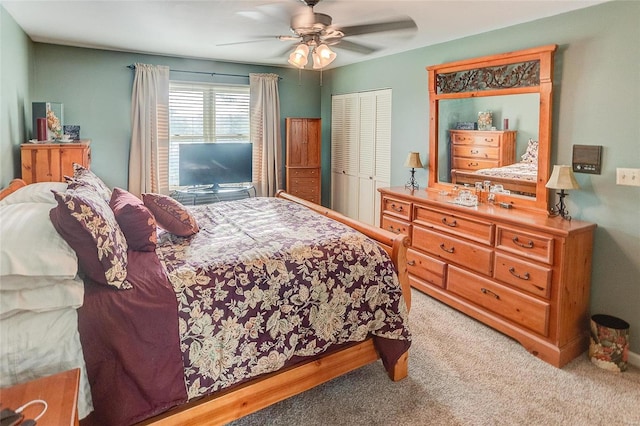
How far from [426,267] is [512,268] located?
2.89 feet

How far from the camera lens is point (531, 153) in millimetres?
3150

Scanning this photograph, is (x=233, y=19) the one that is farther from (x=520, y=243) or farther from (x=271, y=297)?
(x=520, y=243)

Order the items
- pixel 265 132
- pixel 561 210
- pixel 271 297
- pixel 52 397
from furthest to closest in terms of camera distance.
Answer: pixel 265 132 < pixel 561 210 < pixel 271 297 < pixel 52 397

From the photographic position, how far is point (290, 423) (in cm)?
211

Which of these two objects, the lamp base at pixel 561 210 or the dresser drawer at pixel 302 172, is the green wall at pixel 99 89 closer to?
the dresser drawer at pixel 302 172

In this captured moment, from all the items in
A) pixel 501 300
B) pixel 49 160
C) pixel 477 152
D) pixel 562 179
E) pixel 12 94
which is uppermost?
pixel 12 94

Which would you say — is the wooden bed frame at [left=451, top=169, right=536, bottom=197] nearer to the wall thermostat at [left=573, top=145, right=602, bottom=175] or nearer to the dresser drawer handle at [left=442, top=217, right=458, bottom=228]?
the wall thermostat at [left=573, top=145, right=602, bottom=175]

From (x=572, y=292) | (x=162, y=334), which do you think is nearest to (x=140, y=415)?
(x=162, y=334)

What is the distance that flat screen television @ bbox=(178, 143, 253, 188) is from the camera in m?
5.09

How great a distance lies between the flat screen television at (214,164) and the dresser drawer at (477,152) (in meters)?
2.80

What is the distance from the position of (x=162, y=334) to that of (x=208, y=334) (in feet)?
0.68

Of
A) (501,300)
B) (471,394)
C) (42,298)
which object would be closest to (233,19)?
(42,298)

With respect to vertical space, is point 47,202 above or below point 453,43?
below

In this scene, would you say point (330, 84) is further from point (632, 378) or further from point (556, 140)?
point (632, 378)
